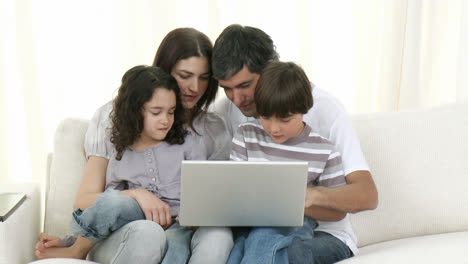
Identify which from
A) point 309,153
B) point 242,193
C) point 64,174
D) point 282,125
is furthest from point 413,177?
point 64,174

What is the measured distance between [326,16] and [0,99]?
5.99 ft

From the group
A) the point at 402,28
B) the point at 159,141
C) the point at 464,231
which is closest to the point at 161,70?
the point at 159,141

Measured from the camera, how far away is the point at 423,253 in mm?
1792

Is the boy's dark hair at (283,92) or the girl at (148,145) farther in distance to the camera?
the girl at (148,145)

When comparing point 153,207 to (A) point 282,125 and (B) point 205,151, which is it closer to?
(B) point 205,151

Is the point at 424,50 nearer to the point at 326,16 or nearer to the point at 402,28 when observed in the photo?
the point at 402,28

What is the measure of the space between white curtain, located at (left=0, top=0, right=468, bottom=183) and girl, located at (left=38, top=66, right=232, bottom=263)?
3.56ft

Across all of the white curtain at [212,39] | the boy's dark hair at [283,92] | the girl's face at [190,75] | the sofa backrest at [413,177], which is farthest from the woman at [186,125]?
the white curtain at [212,39]

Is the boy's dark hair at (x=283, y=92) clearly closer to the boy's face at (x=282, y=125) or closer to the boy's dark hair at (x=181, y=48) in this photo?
the boy's face at (x=282, y=125)

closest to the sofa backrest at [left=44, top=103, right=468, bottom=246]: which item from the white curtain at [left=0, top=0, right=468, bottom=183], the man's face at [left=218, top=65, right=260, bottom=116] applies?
the man's face at [left=218, top=65, right=260, bottom=116]

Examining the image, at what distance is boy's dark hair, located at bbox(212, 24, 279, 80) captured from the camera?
2.00 meters

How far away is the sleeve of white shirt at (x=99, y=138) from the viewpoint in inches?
81.7

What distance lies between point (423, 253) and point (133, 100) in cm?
108

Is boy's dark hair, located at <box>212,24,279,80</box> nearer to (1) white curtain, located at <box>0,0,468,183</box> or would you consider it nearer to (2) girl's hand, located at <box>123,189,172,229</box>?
(2) girl's hand, located at <box>123,189,172,229</box>
